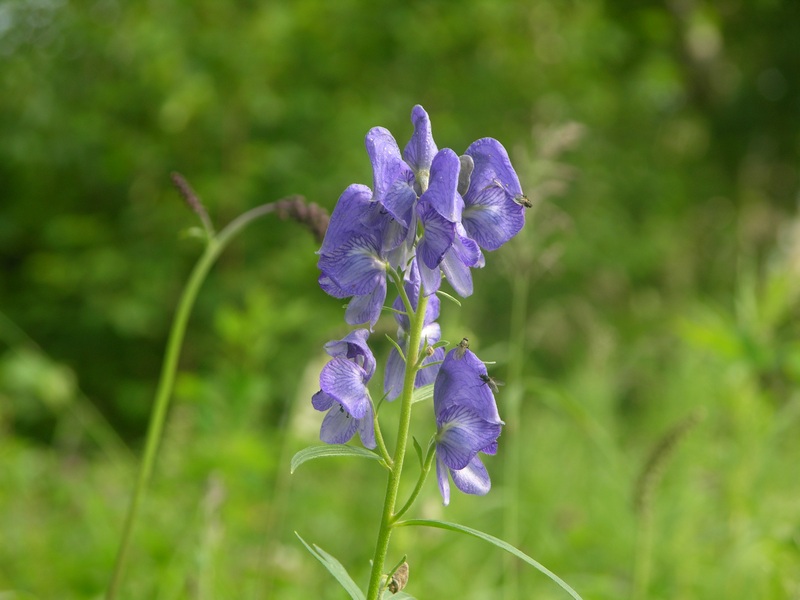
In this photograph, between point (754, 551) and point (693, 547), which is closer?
point (754, 551)

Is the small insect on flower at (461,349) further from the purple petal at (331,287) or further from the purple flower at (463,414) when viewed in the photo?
the purple petal at (331,287)

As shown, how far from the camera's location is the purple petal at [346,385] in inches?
35.0

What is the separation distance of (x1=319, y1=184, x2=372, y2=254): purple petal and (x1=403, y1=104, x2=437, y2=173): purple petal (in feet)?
0.26

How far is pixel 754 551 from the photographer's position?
2.31m

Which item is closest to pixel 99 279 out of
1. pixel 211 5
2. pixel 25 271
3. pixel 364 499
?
pixel 25 271

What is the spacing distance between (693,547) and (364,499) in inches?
54.5

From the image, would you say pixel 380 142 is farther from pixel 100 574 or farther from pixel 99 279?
pixel 99 279

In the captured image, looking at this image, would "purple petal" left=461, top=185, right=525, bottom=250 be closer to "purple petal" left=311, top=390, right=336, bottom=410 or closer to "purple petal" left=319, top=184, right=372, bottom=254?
"purple petal" left=319, top=184, right=372, bottom=254

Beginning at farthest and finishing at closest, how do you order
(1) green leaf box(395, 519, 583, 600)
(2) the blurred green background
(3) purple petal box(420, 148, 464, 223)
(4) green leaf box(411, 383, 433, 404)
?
1. (2) the blurred green background
2. (4) green leaf box(411, 383, 433, 404)
3. (3) purple petal box(420, 148, 464, 223)
4. (1) green leaf box(395, 519, 583, 600)

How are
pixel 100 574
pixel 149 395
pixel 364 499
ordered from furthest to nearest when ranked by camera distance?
pixel 149 395, pixel 364 499, pixel 100 574

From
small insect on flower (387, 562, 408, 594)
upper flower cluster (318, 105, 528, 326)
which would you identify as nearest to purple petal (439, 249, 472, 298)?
upper flower cluster (318, 105, 528, 326)

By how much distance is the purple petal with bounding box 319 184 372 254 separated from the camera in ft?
3.08

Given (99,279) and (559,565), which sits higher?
(99,279)

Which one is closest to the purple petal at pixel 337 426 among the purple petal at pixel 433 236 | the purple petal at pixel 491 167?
the purple petal at pixel 433 236
